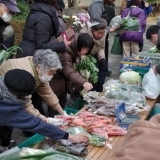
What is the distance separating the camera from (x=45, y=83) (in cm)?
373

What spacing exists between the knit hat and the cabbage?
2058mm

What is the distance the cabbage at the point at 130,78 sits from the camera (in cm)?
455

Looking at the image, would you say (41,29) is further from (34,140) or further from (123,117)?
(34,140)

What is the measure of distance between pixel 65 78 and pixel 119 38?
2598 millimetres

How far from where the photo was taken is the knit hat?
2.70 m

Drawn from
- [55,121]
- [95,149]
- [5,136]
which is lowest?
[5,136]

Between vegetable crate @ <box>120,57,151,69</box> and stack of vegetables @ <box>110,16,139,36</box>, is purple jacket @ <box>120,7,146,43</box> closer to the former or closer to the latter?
stack of vegetables @ <box>110,16,139,36</box>

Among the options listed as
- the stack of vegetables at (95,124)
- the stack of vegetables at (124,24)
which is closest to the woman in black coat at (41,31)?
the stack of vegetables at (95,124)

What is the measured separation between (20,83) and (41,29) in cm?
166

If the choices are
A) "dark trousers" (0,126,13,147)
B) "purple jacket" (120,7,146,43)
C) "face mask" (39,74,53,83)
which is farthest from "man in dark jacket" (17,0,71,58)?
"purple jacket" (120,7,146,43)

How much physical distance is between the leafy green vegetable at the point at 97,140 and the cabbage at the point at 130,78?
5.16 ft

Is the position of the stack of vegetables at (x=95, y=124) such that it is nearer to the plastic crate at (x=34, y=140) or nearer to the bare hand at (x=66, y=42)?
the plastic crate at (x=34, y=140)

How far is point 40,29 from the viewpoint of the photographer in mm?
4230

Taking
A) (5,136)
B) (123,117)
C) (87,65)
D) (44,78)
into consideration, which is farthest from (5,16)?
(123,117)
